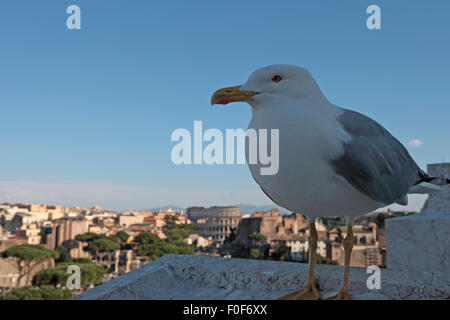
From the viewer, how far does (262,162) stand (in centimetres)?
174

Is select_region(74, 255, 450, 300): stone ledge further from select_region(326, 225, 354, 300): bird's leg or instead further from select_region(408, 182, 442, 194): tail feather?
select_region(408, 182, 442, 194): tail feather

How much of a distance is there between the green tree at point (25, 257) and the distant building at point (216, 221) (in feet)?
85.3

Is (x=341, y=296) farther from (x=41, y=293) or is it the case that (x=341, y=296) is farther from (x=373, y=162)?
(x=41, y=293)

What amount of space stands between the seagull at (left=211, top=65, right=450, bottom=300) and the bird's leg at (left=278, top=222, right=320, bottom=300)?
0.16m

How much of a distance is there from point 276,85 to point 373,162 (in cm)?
56

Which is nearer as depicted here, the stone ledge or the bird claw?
the bird claw

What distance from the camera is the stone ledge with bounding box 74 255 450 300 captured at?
2.25 meters

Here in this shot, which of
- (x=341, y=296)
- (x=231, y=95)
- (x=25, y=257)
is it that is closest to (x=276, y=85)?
(x=231, y=95)

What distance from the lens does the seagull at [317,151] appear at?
1.66 m

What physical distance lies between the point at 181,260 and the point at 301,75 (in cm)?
186

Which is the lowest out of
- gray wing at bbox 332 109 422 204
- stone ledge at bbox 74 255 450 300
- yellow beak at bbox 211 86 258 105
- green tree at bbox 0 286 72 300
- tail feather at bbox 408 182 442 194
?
green tree at bbox 0 286 72 300

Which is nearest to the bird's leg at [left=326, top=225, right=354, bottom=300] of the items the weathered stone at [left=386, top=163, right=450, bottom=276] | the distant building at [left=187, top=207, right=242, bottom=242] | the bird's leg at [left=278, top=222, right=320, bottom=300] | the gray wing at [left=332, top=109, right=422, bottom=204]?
the bird's leg at [left=278, top=222, right=320, bottom=300]
